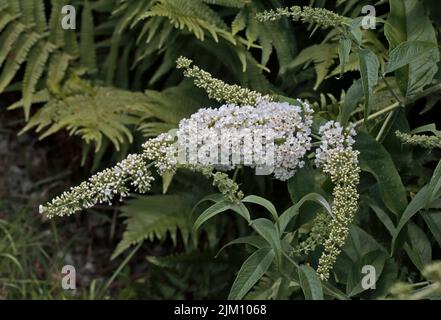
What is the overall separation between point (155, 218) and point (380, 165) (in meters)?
1.19

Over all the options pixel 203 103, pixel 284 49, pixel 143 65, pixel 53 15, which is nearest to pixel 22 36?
pixel 53 15

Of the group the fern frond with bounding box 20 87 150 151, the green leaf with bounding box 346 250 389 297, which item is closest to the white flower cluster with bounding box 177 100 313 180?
the green leaf with bounding box 346 250 389 297

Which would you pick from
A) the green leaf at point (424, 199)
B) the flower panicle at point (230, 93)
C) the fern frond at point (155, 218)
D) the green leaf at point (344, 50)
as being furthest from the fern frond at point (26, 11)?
the green leaf at point (424, 199)

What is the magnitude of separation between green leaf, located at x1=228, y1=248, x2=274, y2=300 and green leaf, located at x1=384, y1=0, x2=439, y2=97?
1.79ft

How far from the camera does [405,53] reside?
1.67 meters

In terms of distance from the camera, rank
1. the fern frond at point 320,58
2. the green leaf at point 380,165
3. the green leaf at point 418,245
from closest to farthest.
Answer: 1. the green leaf at point 380,165
2. the green leaf at point 418,245
3. the fern frond at point 320,58

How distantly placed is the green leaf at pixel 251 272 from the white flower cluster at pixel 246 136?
0.60ft

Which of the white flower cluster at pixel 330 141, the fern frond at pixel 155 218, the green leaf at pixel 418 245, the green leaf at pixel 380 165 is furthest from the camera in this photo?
the fern frond at pixel 155 218

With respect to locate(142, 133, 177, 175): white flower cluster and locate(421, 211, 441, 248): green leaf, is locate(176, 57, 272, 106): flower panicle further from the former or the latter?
locate(421, 211, 441, 248): green leaf

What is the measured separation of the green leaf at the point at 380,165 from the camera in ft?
5.52

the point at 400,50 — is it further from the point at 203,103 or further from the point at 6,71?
the point at 6,71

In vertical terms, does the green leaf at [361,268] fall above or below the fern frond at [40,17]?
below

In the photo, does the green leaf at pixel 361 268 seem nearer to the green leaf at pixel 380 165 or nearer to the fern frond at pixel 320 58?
the green leaf at pixel 380 165

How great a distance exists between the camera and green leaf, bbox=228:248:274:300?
1532mm
